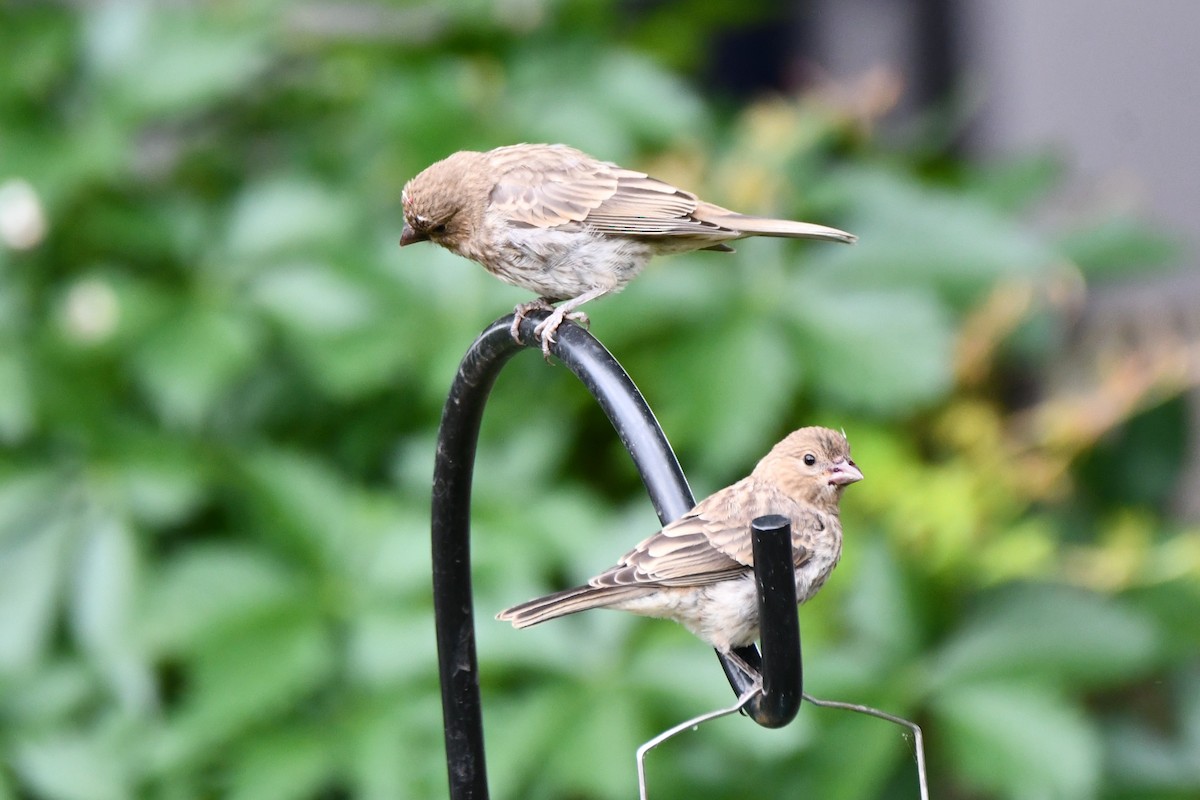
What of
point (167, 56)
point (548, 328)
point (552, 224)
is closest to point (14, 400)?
point (167, 56)

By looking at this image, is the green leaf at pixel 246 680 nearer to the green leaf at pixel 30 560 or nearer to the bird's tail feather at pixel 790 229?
the green leaf at pixel 30 560

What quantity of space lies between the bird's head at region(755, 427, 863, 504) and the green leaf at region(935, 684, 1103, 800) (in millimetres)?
1173

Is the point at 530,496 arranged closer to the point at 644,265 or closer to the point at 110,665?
the point at 110,665

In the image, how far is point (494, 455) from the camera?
11.3 feet

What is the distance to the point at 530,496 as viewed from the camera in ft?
11.0

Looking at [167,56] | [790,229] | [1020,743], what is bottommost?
[1020,743]

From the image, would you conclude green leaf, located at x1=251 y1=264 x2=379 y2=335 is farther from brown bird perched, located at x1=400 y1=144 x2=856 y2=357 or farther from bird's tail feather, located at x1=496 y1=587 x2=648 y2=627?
bird's tail feather, located at x1=496 y1=587 x2=648 y2=627

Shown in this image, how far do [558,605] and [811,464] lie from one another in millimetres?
398

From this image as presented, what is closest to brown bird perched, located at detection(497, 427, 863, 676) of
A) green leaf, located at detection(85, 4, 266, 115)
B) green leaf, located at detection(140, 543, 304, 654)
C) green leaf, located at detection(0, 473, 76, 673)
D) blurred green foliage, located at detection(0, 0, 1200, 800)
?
blurred green foliage, located at detection(0, 0, 1200, 800)

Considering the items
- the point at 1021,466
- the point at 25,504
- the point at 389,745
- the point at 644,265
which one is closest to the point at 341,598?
the point at 389,745

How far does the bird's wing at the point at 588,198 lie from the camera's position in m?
2.15

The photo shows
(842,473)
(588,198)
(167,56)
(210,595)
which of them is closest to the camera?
(842,473)

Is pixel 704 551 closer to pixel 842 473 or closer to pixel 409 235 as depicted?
→ pixel 842 473

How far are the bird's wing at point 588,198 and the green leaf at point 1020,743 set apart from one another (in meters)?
1.29
